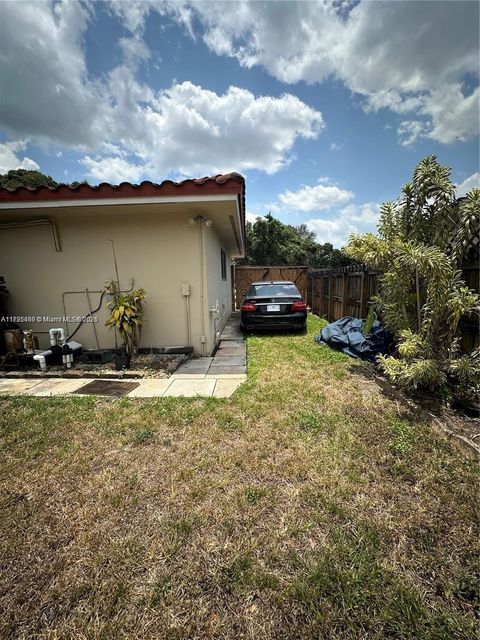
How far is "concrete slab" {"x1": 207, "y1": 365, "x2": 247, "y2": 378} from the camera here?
4348 millimetres

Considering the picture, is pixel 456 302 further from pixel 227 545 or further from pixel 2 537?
pixel 2 537

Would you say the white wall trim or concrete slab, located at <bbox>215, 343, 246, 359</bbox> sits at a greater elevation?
the white wall trim

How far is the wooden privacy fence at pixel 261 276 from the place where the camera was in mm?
14766

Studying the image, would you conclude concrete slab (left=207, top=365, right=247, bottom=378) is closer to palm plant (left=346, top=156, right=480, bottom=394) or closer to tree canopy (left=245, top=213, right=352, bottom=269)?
palm plant (left=346, top=156, right=480, bottom=394)

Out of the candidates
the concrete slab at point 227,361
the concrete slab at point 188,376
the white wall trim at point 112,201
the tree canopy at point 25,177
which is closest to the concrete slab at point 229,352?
the concrete slab at point 227,361

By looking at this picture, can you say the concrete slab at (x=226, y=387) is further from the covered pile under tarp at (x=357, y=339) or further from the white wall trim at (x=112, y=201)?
the white wall trim at (x=112, y=201)

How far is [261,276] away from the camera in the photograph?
48.8ft

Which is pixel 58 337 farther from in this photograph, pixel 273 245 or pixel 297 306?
pixel 273 245

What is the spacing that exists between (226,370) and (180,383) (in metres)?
0.87

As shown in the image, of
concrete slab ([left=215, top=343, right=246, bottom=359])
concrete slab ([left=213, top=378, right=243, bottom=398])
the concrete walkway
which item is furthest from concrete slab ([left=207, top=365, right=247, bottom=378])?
concrete slab ([left=215, top=343, right=246, bottom=359])

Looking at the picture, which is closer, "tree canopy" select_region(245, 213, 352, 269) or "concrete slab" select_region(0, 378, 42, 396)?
"concrete slab" select_region(0, 378, 42, 396)

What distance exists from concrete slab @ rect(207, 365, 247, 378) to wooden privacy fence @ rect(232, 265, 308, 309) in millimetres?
10164

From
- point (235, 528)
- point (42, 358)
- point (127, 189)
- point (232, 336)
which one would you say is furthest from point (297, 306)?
point (235, 528)

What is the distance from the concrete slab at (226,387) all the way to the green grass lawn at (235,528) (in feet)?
1.91
